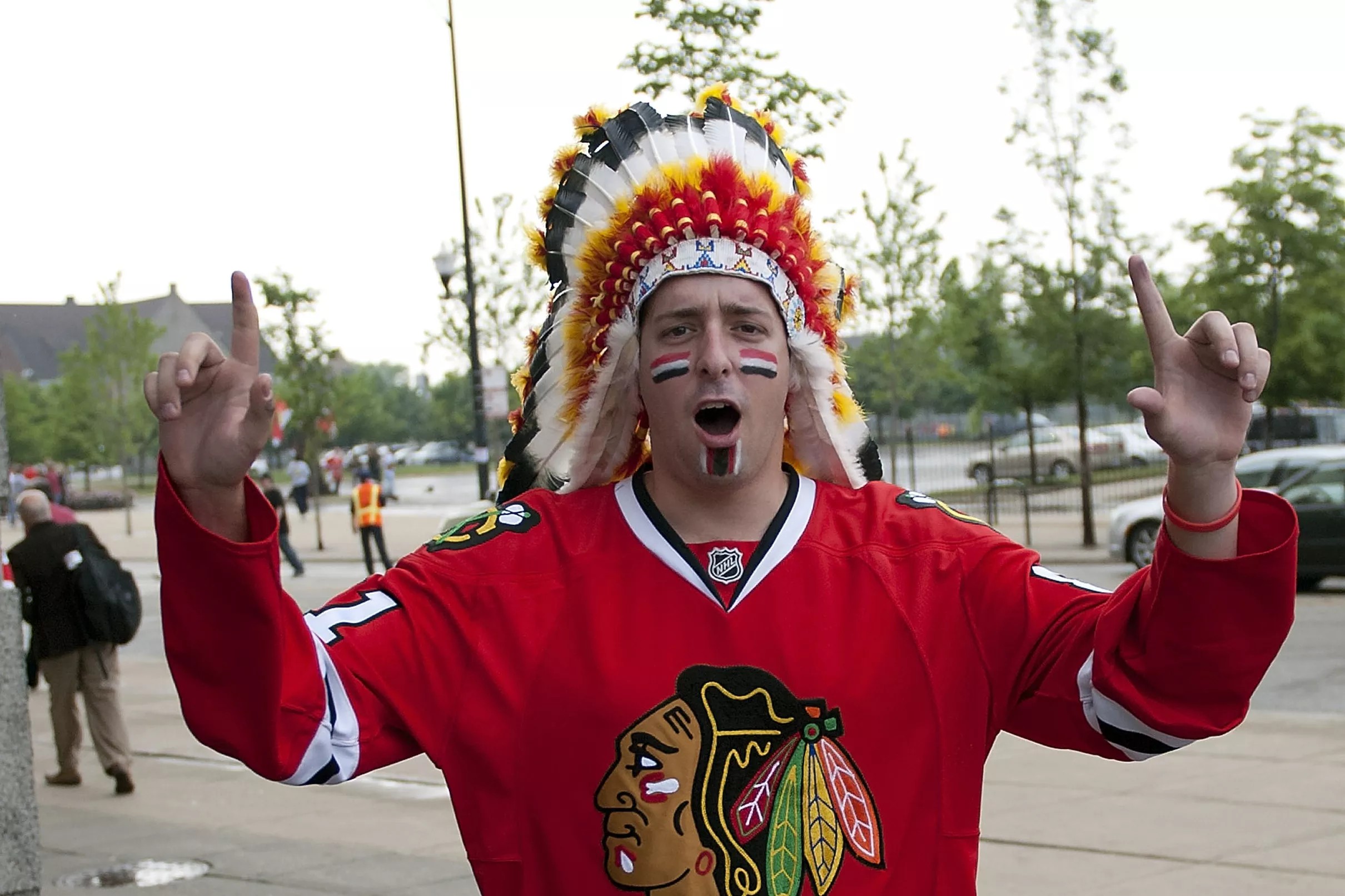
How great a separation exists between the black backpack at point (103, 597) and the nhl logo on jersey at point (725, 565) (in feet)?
23.0

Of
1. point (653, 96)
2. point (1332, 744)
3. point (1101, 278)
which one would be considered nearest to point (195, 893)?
point (1332, 744)

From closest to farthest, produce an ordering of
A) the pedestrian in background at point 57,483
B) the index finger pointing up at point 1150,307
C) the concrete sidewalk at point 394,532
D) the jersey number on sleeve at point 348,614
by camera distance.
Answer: the index finger pointing up at point 1150,307 < the jersey number on sleeve at point 348,614 < the concrete sidewalk at point 394,532 < the pedestrian in background at point 57,483

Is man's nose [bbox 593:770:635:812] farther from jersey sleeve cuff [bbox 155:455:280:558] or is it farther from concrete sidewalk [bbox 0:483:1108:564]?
concrete sidewalk [bbox 0:483:1108:564]

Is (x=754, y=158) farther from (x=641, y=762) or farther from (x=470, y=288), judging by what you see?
(x=470, y=288)

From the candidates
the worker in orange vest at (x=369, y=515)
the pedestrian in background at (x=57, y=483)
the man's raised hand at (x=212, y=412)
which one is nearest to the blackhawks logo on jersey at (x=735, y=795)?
the man's raised hand at (x=212, y=412)

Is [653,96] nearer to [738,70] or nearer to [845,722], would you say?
[738,70]

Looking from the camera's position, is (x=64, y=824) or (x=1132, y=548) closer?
(x=64, y=824)

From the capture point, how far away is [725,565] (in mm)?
2596

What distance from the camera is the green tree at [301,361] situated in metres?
31.5

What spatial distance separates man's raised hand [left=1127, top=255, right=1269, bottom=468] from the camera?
2.14 meters

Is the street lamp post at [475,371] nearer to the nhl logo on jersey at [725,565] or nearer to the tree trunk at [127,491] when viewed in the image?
the tree trunk at [127,491]

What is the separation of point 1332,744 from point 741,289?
260 inches

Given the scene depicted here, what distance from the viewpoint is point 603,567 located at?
261cm

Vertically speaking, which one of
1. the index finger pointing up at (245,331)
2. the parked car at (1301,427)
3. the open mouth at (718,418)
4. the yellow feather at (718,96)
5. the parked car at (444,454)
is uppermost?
the yellow feather at (718,96)
